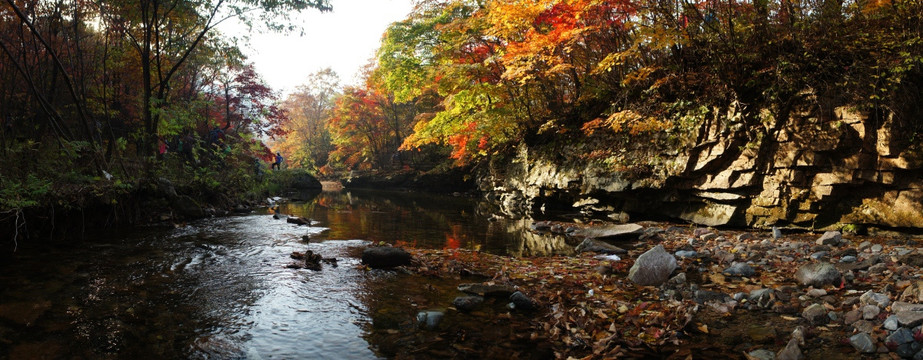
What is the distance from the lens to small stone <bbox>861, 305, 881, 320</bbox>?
3.74m

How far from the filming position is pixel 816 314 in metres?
3.95

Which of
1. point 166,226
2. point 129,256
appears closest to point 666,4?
point 129,256

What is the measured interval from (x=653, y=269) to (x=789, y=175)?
5359mm

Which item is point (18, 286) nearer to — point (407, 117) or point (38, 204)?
point (38, 204)

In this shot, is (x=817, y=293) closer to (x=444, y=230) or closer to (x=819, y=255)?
(x=819, y=255)

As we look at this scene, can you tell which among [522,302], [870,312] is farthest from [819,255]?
[522,302]

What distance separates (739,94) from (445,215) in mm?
9612

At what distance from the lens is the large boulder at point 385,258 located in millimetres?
6559

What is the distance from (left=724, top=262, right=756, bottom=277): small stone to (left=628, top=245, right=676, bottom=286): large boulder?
34.9 inches

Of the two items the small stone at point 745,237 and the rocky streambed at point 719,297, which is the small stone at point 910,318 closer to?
the rocky streambed at point 719,297

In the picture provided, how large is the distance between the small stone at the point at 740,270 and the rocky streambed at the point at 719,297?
0.01m

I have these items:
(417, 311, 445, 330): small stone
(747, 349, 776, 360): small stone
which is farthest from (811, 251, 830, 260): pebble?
(417, 311, 445, 330): small stone

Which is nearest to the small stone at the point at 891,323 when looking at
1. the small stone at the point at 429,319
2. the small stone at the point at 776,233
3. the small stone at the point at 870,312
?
the small stone at the point at 870,312

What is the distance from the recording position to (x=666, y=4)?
9.82 metres
